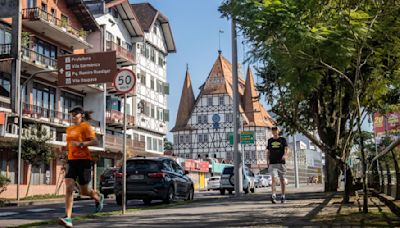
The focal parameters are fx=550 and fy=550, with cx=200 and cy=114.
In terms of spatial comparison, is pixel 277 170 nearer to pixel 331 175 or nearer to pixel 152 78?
pixel 331 175

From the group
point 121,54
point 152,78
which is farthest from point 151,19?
point 121,54

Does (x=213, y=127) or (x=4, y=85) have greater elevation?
(x=213, y=127)

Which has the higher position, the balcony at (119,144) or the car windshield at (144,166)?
the balcony at (119,144)

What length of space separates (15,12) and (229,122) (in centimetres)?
5545

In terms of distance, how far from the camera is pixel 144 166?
57.4 ft

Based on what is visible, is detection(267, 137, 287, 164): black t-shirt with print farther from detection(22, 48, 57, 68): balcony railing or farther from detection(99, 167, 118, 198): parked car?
detection(22, 48, 57, 68): balcony railing

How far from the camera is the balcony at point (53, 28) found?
1419 inches

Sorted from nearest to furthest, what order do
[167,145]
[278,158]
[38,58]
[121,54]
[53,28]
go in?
1. [278,158]
2. [38,58]
3. [53,28]
4. [121,54]
5. [167,145]

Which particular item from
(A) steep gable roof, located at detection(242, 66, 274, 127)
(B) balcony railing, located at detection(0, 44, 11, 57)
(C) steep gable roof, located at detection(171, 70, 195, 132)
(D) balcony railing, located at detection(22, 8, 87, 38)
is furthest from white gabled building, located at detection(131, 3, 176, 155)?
(A) steep gable roof, located at detection(242, 66, 274, 127)

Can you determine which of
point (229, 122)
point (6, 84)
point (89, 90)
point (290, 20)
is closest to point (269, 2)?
point (290, 20)

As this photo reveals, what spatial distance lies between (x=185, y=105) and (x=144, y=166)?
7575 centimetres

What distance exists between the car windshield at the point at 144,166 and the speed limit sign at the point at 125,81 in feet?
Answer: 18.8

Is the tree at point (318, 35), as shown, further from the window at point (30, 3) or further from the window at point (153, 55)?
the window at point (153, 55)

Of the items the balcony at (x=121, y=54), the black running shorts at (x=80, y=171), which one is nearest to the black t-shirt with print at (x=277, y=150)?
the black running shorts at (x=80, y=171)
